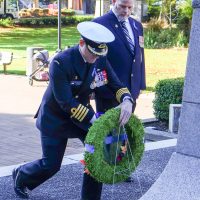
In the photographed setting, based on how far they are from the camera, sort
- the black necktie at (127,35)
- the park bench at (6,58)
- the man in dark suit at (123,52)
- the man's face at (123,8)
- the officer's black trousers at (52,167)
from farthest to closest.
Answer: the park bench at (6,58) < the black necktie at (127,35) < the man in dark suit at (123,52) < the man's face at (123,8) < the officer's black trousers at (52,167)

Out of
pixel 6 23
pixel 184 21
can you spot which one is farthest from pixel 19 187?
pixel 6 23

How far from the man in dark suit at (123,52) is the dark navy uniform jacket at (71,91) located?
69cm

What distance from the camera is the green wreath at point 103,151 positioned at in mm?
5336

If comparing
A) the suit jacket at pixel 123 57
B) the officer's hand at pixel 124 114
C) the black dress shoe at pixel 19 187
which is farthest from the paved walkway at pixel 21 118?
the officer's hand at pixel 124 114

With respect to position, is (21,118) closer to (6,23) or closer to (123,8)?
(123,8)

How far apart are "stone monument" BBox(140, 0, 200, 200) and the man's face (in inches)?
51.9

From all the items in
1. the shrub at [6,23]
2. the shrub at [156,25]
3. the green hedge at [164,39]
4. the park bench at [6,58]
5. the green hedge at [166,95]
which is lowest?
the shrub at [6,23]

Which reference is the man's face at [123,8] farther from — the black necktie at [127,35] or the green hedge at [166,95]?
the green hedge at [166,95]

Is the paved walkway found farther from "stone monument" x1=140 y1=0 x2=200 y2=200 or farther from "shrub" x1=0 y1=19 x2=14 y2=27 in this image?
"shrub" x1=0 y1=19 x2=14 y2=27

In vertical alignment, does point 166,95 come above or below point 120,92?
below

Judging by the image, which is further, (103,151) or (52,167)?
(52,167)

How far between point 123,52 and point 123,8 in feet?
1.56

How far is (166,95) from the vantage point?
1048 centimetres

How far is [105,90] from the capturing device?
649 cm
